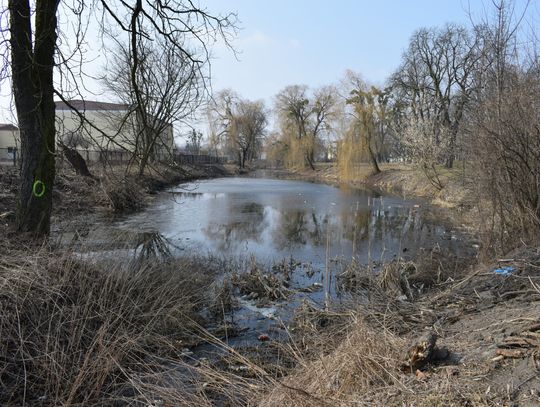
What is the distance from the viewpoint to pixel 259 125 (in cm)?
6944

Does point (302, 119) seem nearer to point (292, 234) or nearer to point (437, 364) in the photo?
point (292, 234)

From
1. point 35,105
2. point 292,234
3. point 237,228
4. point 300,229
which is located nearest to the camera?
point 35,105

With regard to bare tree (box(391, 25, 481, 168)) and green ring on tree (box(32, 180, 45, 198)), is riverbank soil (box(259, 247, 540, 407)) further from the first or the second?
bare tree (box(391, 25, 481, 168))

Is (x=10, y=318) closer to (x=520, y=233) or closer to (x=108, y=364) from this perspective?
(x=108, y=364)

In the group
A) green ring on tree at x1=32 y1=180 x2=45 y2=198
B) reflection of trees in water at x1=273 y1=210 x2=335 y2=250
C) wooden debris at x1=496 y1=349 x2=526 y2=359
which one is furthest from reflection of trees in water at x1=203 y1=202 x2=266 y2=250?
wooden debris at x1=496 y1=349 x2=526 y2=359

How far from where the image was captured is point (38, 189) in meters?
7.41

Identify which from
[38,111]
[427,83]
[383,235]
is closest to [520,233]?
[383,235]

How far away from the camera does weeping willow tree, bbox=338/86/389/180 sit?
138 ft

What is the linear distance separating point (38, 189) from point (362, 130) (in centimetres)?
3746

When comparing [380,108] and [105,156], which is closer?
[105,156]

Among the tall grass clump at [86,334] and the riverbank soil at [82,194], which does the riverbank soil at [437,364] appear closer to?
the tall grass clump at [86,334]

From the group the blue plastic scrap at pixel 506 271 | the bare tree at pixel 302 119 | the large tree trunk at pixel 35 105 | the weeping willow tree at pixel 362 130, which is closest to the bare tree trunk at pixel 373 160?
the weeping willow tree at pixel 362 130

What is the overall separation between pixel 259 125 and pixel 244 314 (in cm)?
6404

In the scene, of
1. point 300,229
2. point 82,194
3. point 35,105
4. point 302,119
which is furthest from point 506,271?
point 302,119
